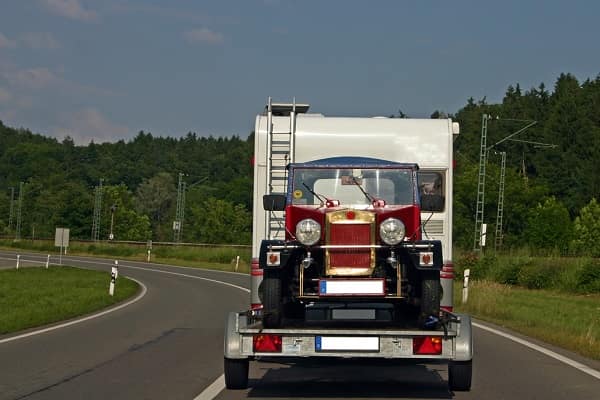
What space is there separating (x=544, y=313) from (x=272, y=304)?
16870 millimetres

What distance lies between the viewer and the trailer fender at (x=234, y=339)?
9.59 m

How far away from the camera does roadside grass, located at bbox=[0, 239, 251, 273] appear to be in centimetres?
6184

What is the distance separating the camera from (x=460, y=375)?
10070 mm

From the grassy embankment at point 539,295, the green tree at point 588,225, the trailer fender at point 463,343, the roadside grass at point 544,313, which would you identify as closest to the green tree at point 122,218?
the green tree at point 588,225

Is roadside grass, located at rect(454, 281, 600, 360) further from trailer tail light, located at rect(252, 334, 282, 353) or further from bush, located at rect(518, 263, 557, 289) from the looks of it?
trailer tail light, located at rect(252, 334, 282, 353)

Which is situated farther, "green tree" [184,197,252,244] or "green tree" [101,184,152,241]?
"green tree" [101,184,152,241]

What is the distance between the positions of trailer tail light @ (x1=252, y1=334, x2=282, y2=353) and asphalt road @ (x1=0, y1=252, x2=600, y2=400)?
2.89ft

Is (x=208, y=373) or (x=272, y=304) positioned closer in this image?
(x=272, y=304)

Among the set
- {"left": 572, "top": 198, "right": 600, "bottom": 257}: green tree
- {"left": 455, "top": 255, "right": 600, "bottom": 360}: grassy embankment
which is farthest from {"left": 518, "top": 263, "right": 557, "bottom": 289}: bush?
{"left": 572, "top": 198, "right": 600, "bottom": 257}: green tree

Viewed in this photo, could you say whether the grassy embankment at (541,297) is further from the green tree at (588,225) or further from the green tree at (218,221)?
the green tree at (218,221)

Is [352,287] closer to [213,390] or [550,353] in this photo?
[213,390]

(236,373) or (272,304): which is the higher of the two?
(272,304)

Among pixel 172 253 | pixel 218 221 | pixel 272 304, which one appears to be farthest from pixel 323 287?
pixel 218 221

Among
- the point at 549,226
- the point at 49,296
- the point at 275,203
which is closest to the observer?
the point at 275,203
